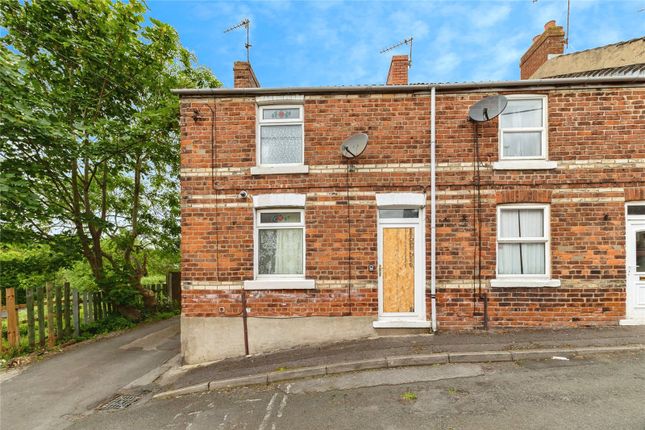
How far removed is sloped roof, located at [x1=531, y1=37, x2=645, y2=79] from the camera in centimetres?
958

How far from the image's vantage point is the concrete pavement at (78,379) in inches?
206

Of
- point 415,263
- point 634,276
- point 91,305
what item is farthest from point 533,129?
point 91,305

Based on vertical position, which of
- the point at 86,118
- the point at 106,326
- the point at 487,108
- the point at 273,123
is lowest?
the point at 106,326

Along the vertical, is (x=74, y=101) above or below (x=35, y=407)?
above

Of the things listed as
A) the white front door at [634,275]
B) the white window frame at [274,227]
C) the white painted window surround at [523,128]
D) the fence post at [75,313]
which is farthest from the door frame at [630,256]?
the fence post at [75,313]

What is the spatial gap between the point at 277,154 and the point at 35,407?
6.39 metres

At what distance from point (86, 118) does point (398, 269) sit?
9739 mm

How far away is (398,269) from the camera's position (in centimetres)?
684

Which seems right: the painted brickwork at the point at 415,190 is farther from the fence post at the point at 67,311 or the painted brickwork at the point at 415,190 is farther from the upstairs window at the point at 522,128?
the fence post at the point at 67,311

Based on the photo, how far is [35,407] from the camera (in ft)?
17.9

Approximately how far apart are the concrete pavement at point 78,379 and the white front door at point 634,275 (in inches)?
394

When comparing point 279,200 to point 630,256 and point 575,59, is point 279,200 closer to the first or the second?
point 630,256

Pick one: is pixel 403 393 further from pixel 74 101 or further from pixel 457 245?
pixel 74 101

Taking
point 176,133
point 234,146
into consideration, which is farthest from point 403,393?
point 176,133
